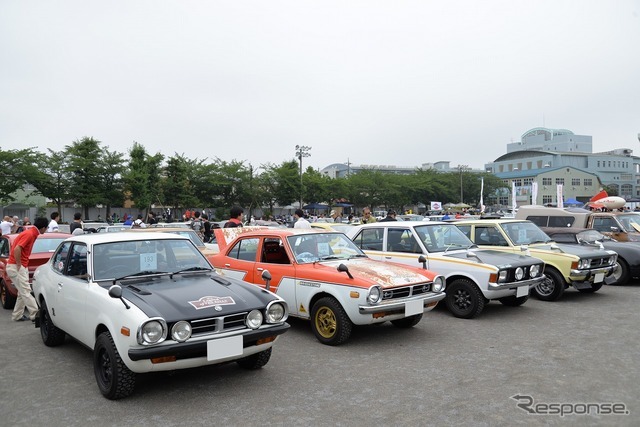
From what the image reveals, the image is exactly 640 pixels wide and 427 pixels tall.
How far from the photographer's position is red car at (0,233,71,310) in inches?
329

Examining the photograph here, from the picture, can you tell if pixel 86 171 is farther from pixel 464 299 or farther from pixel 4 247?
pixel 464 299

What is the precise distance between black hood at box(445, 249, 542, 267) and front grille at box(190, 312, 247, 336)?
4.55 metres

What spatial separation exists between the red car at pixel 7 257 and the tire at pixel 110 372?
15.4 feet

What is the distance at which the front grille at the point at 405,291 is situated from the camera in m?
6.00

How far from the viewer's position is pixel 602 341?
20.6 ft

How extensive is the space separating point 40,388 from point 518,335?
5.93 meters

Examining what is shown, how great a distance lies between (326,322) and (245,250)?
79.7 inches

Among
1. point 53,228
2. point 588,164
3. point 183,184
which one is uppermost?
point 588,164

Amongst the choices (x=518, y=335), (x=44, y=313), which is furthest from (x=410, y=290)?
(x=44, y=313)

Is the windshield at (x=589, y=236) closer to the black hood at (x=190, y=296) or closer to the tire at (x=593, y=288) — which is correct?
the tire at (x=593, y=288)

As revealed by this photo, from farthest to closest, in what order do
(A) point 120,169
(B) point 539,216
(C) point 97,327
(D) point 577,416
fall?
(A) point 120,169
(B) point 539,216
(C) point 97,327
(D) point 577,416

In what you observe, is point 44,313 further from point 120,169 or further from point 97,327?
point 120,169

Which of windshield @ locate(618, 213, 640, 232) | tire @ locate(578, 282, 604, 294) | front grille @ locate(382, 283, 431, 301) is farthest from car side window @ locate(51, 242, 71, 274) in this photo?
windshield @ locate(618, 213, 640, 232)

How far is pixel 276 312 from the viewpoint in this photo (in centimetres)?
479
